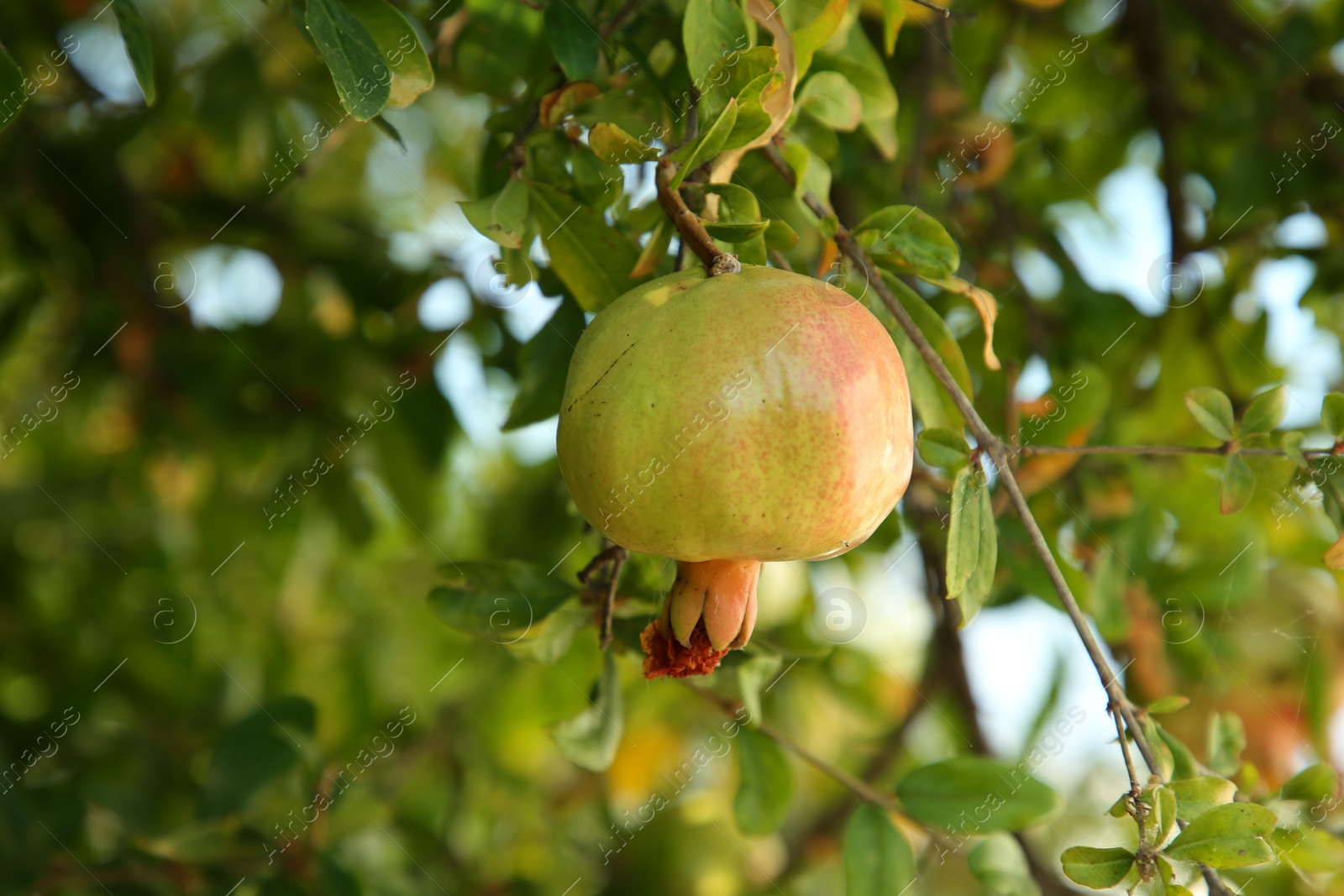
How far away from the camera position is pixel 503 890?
2.01 metres

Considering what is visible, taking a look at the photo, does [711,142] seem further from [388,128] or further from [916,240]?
[388,128]

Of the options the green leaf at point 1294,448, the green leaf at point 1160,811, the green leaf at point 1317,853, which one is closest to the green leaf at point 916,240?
the green leaf at point 1294,448

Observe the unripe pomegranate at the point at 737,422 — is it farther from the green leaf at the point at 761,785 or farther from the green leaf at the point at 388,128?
the green leaf at the point at 761,785

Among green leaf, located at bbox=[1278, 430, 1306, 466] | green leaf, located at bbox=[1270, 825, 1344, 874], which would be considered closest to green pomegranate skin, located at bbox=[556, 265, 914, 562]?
green leaf, located at bbox=[1278, 430, 1306, 466]

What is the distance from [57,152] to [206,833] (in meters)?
1.31

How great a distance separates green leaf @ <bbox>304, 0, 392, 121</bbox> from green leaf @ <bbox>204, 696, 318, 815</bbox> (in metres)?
0.95

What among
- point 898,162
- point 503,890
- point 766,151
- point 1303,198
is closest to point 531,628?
point 766,151

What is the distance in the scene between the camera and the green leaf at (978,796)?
3.77ft

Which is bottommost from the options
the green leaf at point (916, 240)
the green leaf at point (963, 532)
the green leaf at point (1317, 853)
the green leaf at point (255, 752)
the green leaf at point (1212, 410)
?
the green leaf at point (1317, 853)

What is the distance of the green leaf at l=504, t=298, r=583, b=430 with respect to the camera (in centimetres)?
113

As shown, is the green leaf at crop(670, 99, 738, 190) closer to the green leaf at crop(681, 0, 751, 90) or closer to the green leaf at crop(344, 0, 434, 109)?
the green leaf at crop(681, 0, 751, 90)

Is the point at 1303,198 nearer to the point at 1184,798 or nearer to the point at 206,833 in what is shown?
the point at 1184,798

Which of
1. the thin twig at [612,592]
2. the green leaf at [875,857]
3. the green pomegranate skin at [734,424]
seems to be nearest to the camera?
the green pomegranate skin at [734,424]

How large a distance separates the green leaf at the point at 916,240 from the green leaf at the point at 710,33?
7.2 inches
